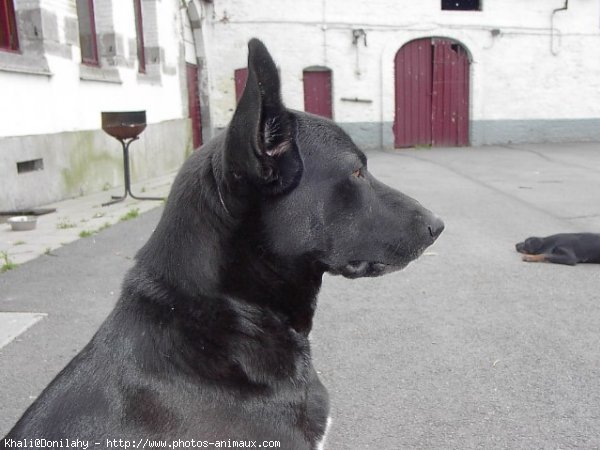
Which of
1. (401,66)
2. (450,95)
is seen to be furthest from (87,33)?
(450,95)

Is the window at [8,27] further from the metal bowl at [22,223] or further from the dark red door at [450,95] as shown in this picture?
the dark red door at [450,95]

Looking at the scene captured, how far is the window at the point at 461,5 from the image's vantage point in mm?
19770

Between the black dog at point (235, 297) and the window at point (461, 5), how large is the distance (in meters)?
19.8

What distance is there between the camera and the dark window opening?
757cm

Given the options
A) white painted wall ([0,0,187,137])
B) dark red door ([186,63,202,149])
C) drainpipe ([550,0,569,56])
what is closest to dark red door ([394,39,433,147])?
drainpipe ([550,0,569,56])

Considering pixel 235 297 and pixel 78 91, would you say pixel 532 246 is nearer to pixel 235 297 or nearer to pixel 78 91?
pixel 235 297

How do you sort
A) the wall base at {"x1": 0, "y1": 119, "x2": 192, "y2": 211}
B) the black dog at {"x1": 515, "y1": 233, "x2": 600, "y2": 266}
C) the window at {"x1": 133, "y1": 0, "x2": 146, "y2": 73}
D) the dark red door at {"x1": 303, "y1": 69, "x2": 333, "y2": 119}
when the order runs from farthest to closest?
the dark red door at {"x1": 303, "y1": 69, "x2": 333, "y2": 119} → the window at {"x1": 133, "y1": 0, "x2": 146, "y2": 73} → the wall base at {"x1": 0, "y1": 119, "x2": 192, "y2": 211} → the black dog at {"x1": 515, "y1": 233, "x2": 600, "y2": 266}

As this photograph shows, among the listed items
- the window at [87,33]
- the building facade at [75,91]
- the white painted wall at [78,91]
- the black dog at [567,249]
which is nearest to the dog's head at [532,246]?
the black dog at [567,249]

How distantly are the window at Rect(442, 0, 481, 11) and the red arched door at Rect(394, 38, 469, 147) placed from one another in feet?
6.46

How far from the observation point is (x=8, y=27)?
25.2 ft

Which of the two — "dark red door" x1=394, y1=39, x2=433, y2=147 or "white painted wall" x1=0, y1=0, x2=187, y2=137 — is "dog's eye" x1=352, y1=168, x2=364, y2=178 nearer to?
"white painted wall" x1=0, y1=0, x2=187, y2=137

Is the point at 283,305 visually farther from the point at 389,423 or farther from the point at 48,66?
the point at 48,66

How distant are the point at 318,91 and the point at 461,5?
635cm

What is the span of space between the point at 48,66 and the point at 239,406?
7.55m
